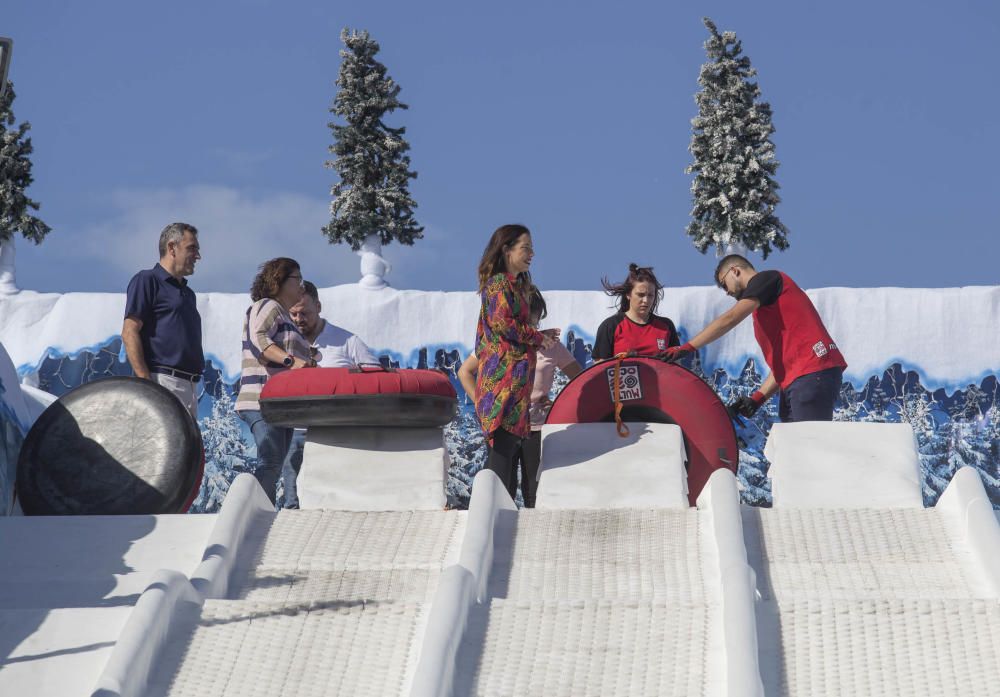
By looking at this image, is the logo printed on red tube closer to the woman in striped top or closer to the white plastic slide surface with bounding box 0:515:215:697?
the woman in striped top

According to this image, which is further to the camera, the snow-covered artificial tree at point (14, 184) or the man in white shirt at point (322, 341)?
the snow-covered artificial tree at point (14, 184)

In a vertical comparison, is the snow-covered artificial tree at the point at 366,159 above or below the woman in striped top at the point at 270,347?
above

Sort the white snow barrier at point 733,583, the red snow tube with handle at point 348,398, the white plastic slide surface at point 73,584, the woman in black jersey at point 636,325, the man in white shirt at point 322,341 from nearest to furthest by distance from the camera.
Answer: the white snow barrier at point 733,583, the white plastic slide surface at point 73,584, the red snow tube with handle at point 348,398, the woman in black jersey at point 636,325, the man in white shirt at point 322,341

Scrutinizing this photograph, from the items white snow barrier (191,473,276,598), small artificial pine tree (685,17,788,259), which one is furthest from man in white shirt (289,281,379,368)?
small artificial pine tree (685,17,788,259)

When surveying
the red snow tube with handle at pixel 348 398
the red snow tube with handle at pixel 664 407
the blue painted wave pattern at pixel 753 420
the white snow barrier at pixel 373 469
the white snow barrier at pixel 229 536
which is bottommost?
the white snow barrier at pixel 229 536

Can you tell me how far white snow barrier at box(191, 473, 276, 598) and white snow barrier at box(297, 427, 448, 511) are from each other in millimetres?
1002

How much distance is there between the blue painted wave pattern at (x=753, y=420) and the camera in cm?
1073

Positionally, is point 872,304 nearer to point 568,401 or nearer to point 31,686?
point 568,401

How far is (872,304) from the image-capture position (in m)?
11.1

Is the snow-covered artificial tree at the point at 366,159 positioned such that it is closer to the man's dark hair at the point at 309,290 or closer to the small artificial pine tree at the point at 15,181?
the small artificial pine tree at the point at 15,181

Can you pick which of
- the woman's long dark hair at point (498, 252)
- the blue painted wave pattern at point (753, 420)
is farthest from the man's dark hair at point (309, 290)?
the blue painted wave pattern at point (753, 420)

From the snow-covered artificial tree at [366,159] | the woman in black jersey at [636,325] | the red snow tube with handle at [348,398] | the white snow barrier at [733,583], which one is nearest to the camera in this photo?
the white snow barrier at [733,583]

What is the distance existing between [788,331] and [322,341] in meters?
2.39

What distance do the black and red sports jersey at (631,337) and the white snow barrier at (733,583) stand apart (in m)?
1.84
